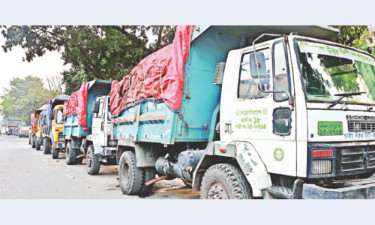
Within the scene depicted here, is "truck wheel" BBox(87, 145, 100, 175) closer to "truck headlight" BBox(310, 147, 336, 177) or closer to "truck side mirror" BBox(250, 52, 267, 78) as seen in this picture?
"truck side mirror" BBox(250, 52, 267, 78)

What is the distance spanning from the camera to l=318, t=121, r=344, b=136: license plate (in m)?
2.75

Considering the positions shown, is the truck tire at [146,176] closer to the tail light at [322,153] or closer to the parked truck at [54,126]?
the tail light at [322,153]

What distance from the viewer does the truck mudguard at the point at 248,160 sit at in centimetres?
297

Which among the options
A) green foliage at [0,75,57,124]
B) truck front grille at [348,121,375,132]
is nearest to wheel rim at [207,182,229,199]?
truck front grille at [348,121,375,132]

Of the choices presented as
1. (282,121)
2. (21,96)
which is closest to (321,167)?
(282,121)

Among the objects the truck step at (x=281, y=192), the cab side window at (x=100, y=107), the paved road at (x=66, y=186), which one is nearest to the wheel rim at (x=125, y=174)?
the paved road at (x=66, y=186)

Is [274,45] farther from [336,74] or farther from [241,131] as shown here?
[241,131]

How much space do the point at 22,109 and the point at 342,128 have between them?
14076 mm

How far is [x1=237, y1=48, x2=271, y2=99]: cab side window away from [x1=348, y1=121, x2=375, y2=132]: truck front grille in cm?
88

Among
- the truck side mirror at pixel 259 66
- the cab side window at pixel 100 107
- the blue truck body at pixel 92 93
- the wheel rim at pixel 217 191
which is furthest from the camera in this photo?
the blue truck body at pixel 92 93

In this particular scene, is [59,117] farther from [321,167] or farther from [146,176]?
[321,167]

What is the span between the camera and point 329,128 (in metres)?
2.79

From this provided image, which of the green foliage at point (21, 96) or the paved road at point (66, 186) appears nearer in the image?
the paved road at point (66, 186)

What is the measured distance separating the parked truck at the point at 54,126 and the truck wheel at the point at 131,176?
7.95 m
